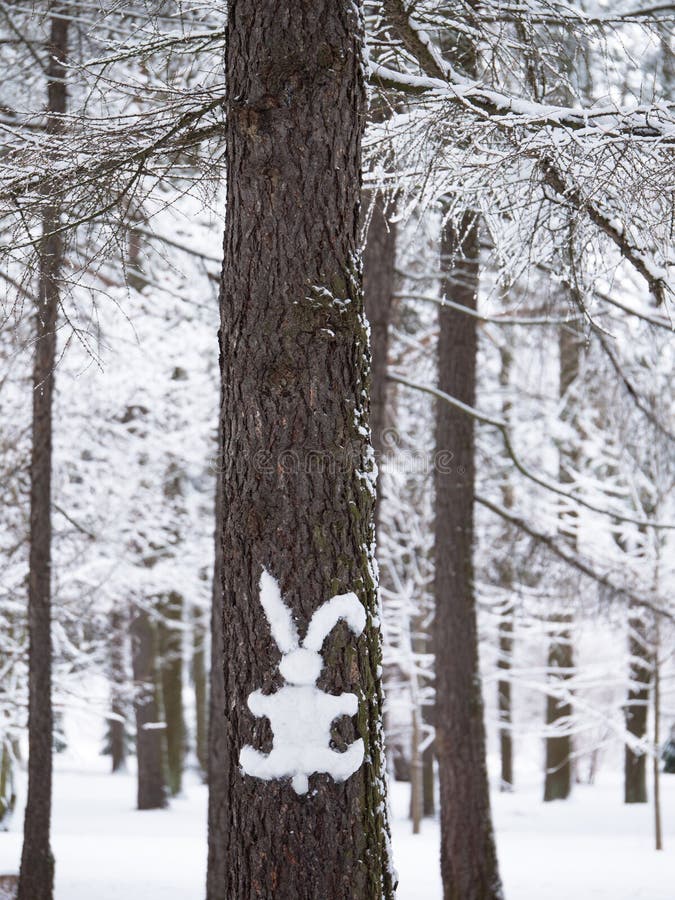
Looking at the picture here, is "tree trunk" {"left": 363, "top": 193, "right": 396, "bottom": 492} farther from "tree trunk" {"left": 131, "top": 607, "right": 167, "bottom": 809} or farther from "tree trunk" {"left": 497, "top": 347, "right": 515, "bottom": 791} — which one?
"tree trunk" {"left": 131, "top": 607, "right": 167, "bottom": 809}

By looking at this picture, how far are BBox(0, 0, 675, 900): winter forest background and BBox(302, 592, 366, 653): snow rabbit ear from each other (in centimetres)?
3

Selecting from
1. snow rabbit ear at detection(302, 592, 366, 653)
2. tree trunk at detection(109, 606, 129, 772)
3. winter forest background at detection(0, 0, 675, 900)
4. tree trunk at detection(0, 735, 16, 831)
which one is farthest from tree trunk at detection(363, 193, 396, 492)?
tree trunk at detection(0, 735, 16, 831)

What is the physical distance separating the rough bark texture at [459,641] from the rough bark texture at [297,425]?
14.2ft

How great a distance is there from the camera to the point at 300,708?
3.02 meters

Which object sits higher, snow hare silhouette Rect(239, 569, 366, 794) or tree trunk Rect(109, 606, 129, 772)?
snow hare silhouette Rect(239, 569, 366, 794)

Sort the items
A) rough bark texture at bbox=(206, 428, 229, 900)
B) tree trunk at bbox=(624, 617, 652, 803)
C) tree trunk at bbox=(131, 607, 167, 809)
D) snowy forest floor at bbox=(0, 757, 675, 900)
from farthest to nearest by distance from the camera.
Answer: tree trunk at bbox=(624, 617, 652, 803) < tree trunk at bbox=(131, 607, 167, 809) < snowy forest floor at bbox=(0, 757, 675, 900) < rough bark texture at bbox=(206, 428, 229, 900)

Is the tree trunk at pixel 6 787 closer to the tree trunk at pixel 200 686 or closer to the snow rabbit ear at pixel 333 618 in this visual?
the tree trunk at pixel 200 686

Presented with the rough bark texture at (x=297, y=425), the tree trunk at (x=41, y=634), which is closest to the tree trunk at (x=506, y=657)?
the tree trunk at (x=41, y=634)

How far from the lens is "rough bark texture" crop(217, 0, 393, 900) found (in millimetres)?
2988

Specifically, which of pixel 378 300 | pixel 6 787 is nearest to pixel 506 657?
pixel 6 787

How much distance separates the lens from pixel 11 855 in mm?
10789

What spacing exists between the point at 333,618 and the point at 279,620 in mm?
178

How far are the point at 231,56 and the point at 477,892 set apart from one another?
6.87 meters

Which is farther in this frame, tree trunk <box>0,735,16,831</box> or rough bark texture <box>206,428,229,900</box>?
tree trunk <box>0,735,16,831</box>
